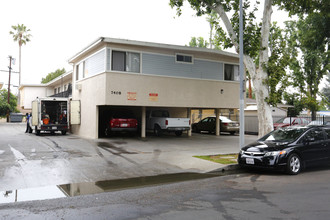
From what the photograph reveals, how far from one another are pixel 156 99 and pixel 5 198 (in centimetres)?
1191

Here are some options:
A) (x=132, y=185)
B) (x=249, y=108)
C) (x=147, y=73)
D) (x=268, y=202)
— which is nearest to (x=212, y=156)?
(x=132, y=185)

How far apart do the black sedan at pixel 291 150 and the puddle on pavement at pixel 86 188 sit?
1.41m

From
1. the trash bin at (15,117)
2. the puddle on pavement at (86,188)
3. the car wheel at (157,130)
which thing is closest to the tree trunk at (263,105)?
the puddle on pavement at (86,188)

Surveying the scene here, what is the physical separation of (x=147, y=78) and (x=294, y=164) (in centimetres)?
1027

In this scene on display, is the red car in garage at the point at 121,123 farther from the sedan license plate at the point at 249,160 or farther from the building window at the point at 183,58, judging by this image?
the sedan license plate at the point at 249,160

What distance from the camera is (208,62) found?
1962cm

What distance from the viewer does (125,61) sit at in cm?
1655

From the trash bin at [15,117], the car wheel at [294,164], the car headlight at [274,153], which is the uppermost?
the trash bin at [15,117]

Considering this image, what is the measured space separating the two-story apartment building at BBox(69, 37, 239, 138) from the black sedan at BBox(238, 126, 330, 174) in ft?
28.5

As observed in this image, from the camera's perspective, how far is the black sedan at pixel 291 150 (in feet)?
28.1

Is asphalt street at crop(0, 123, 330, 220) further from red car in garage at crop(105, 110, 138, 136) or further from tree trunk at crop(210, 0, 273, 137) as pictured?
red car in garage at crop(105, 110, 138, 136)

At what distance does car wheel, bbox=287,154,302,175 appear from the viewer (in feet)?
28.1

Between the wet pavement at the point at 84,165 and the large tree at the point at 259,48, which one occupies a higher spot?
the large tree at the point at 259,48

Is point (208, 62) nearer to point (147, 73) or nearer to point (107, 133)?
point (147, 73)
